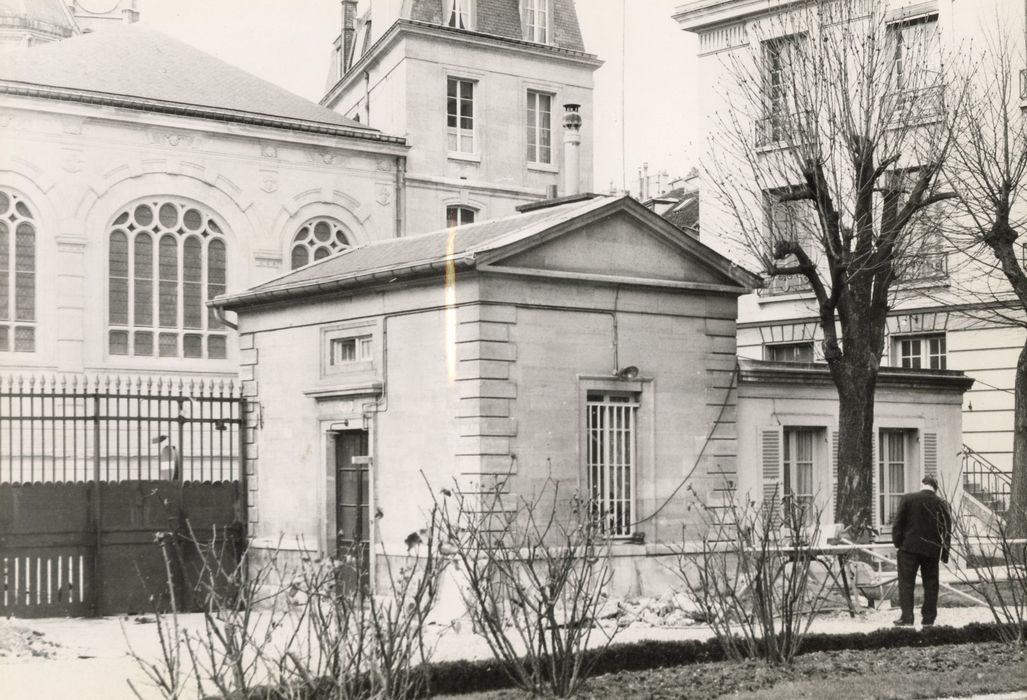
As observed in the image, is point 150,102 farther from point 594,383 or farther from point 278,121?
point 594,383

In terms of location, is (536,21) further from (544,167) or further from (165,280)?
(165,280)

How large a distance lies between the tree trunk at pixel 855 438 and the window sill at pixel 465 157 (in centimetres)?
1986

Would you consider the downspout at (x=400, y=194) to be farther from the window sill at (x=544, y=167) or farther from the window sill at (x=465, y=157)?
the window sill at (x=544, y=167)

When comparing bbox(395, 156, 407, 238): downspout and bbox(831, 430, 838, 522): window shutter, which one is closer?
bbox(831, 430, 838, 522): window shutter

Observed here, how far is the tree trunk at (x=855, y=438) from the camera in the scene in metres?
20.5

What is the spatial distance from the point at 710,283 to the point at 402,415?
5171 mm

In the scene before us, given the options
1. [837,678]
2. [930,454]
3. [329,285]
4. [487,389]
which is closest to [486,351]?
[487,389]

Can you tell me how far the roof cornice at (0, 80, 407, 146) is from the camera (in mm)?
30281

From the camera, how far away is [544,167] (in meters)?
40.7

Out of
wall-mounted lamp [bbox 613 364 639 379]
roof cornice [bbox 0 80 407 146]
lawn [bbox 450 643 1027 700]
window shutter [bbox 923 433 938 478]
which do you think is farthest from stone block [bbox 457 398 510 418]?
roof cornice [bbox 0 80 407 146]

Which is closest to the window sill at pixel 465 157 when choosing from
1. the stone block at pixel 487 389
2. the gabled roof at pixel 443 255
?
the gabled roof at pixel 443 255

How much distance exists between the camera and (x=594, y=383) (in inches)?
728

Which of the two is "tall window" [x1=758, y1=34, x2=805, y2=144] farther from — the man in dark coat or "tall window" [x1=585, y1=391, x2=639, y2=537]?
the man in dark coat

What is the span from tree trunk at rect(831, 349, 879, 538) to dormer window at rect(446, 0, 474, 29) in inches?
→ 879
